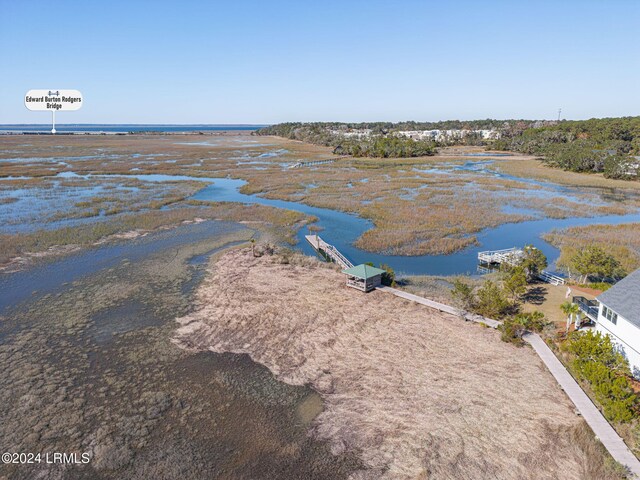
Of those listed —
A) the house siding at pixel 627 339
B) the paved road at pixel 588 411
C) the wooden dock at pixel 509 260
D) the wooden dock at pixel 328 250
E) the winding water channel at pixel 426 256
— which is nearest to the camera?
the paved road at pixel 588 411

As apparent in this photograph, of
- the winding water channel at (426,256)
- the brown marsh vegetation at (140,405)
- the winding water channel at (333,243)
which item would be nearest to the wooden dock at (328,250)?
the winding water channel at (426,256)

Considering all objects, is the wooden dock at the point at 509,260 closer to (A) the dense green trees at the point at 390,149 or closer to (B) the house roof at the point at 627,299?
(B) the house roof at the point at 627,299

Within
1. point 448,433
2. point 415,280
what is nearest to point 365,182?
point 415,280

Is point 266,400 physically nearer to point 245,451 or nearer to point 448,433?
point 245,451

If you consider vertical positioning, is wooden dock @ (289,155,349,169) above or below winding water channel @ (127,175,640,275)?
above

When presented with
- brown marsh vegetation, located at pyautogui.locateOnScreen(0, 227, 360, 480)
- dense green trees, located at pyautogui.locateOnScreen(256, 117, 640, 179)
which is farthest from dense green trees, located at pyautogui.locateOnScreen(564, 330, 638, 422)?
dense green trees, located at pyautogui.locateOnScreen(256, 117, 640, 179)

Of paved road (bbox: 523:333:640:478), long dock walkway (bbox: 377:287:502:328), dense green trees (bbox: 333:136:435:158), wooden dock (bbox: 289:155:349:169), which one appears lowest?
paved road (bbox: 523:333:640:478)

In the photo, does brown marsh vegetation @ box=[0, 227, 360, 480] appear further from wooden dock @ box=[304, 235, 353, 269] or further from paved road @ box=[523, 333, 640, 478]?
wooden dock @ box=[304, 235, 353, 269]
